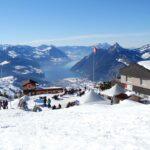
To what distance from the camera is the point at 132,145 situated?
59.9 ft

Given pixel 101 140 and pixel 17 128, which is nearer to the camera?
pixel 101 140

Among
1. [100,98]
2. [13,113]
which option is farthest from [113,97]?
[13,113]

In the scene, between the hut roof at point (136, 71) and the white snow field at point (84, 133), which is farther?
the hut roof at point (136, 71)

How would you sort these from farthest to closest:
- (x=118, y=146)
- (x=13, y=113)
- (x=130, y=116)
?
(x=13, y=113), (x=130, y=116), (x=118, y=146)

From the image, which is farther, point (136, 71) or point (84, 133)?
point (136, 71)

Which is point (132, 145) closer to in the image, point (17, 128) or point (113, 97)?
point (17, 128)

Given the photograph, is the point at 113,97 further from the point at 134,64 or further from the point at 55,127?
the point at 55,127

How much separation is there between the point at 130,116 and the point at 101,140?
8569 millimetres

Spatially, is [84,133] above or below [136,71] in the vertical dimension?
below

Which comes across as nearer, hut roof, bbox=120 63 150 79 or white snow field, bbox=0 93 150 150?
white snow field, bbox=0 93 150 150

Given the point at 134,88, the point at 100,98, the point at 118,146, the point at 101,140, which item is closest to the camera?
the point at 118,146

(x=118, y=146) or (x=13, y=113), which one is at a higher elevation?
(x=118, y=146)

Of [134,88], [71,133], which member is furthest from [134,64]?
[71,133]

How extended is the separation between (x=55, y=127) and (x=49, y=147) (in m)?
7.03
